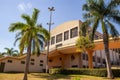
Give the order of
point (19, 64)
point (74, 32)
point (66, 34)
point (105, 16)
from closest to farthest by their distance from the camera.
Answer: point (105, 16), point (19, 64), point (74, 32), point (66, 34)

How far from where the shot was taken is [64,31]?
157ft

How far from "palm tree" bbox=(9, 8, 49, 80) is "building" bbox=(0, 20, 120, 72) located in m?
10.8

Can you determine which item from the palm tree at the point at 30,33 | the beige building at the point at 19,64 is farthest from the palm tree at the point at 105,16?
the beige building at the point at 19,64

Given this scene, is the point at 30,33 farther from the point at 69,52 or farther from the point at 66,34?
the point at 66,34

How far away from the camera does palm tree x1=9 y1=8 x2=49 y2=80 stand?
2369 cm

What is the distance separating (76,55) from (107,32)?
2062cm

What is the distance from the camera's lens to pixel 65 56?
4641 centimetres

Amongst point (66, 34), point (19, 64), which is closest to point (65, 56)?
point (66, 34)

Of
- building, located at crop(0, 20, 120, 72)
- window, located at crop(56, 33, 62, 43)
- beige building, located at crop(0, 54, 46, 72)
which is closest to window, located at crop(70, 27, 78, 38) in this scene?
building, located at crop(0, 20, 120, 72)

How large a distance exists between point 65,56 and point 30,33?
933 inches

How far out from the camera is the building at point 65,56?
36000 mm

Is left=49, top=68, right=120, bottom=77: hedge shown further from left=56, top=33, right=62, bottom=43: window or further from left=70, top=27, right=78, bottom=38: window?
left=56, top=33, right=62, bottom=43: window

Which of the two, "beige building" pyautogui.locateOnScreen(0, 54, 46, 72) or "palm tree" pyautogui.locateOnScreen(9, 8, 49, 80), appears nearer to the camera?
"palm tree" pyautogui.locateOnScreen(9, 8, 49, 80)

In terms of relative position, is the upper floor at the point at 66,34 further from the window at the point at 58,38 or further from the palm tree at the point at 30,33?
the palm tree at the point at 30,33
